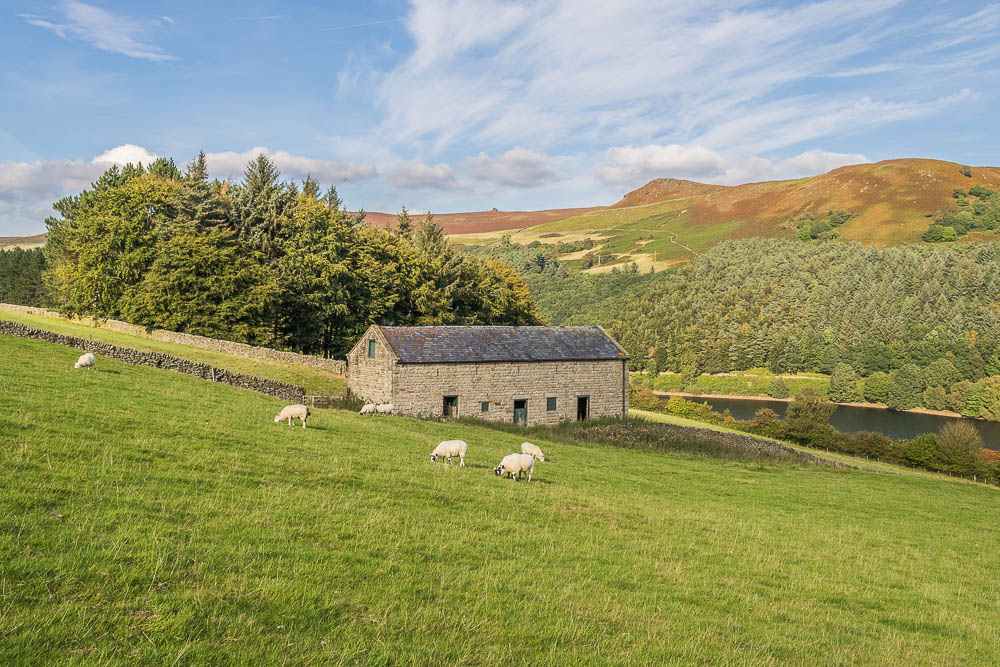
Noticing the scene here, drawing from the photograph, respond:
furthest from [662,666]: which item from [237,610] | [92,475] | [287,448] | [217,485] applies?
[287,448]

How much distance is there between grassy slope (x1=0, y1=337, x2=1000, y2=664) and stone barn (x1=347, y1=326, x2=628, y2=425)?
1945cm

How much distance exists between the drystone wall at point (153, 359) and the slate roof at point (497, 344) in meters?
8.91

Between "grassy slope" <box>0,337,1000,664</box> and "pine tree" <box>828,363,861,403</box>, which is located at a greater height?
"grassy slope" <box>0,337,1000,664</box>

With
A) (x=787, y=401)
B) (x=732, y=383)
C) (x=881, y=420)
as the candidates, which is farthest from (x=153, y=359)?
(x=732, y=383)

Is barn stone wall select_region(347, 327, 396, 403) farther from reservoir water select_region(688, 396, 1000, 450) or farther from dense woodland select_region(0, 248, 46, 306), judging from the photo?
dense woodland select_region(0, 248, 46, 306)

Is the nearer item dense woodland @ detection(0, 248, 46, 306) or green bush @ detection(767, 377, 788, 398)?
dense woodland @ detection(0, 248, 46, 306)

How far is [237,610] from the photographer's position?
23.3 ft

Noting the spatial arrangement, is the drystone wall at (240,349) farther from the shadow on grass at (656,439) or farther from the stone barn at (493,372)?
the shadow on grass at (656,439)

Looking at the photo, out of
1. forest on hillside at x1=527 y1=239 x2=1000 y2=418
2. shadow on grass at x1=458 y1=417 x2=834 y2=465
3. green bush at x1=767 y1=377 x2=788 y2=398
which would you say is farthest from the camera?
green bush at x1=767 y1=377 x2=788 y2=398

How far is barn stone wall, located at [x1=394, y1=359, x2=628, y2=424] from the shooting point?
132ft

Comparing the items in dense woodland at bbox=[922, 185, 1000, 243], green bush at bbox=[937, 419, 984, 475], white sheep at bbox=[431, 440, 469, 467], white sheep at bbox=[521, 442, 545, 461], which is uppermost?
dense woodland at bbox=[922, 185, 1000, 243]

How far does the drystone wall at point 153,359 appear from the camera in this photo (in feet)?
101

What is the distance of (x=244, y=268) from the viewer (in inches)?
2206

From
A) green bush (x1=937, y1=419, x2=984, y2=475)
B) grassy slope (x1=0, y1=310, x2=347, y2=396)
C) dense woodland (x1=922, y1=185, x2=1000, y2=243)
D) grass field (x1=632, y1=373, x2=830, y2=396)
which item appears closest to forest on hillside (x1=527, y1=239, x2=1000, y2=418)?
grass field (x1=632, y1=373, x2=830, y2=396)
